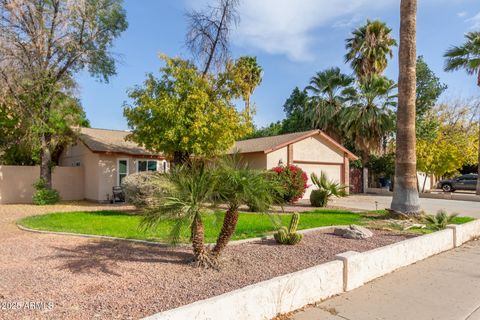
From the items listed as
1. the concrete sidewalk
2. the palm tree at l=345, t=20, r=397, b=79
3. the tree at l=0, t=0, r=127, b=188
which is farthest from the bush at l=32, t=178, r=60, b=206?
the palm tree at l=345, t=20, r=397, b=79

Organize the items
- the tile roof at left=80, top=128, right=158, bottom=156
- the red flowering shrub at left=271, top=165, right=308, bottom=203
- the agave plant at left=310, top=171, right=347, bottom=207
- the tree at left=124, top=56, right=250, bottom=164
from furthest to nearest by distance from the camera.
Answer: the tile roof at left=80, top=128, right=158, bottom=156 < the red flowering shrub at left=271, top=165, right=308, bottom=203 < the agave plant at left=310, top=171, right=347, bottom=207 < the tree at left=124, top=56, right=250, bottom=164

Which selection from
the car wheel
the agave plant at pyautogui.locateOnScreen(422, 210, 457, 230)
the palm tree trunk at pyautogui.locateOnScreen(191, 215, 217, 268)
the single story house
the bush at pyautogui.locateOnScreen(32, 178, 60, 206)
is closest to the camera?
the palm tree trunk at pyautogui.locateOnScreen(191, 215, 217, 268)

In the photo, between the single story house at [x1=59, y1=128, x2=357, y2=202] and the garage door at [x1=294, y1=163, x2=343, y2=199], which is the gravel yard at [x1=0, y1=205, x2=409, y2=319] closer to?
the single story house at [x1=59, y1=128, x2=357, y2=202]

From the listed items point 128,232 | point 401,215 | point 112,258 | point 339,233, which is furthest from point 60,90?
point 401,215

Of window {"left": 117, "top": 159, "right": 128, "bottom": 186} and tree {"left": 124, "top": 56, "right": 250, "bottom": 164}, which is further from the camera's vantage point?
window {"left": 117, "top": 159, "right": 128, "bottom": 186}

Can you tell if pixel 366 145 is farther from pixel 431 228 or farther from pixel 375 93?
pixel 431 228

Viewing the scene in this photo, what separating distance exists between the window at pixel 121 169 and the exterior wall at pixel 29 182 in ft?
8.33

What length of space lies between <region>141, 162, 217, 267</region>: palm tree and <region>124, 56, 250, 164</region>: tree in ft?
26.5

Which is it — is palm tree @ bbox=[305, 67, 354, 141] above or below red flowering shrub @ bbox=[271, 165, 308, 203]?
above

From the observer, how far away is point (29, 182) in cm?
1858

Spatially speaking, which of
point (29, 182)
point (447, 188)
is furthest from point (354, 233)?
point (447, 188)

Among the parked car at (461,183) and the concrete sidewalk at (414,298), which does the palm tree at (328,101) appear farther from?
the concrete sidewalk at (414,298)

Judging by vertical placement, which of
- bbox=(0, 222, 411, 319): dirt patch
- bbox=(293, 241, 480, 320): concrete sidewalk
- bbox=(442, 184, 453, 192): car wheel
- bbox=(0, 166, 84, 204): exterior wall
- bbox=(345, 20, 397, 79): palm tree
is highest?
bbox=(345, 20, 397, 79): palm tree

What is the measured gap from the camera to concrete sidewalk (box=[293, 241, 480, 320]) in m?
4.48
